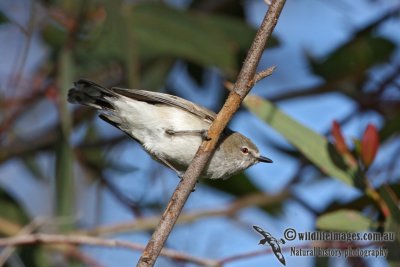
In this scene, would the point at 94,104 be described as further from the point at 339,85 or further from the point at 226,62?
the point at 339,85

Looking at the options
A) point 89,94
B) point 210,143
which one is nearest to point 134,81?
point 89,94

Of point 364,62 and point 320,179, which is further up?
point 364,62

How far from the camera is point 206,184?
4.46 m

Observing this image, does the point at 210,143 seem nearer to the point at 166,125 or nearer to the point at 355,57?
the point at 166,125

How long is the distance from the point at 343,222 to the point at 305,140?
43 centimetres

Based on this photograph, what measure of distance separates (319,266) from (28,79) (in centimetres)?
208

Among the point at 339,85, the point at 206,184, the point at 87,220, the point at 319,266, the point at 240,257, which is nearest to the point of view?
the point at 240,257

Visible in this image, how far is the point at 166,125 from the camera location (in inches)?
112

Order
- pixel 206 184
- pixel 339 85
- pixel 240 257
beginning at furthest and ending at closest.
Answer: pixel 206 184 < pixel 339 85 < pixel 240 257

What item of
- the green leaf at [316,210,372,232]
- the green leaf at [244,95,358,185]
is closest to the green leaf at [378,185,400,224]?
the green leaf at [316,210,372,232]

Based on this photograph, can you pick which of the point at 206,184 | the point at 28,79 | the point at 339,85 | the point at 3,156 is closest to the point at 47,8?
the point at 28,79

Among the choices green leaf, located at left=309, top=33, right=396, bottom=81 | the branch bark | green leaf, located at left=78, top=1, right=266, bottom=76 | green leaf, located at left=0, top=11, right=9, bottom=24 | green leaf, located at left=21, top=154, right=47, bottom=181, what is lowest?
the branch bark

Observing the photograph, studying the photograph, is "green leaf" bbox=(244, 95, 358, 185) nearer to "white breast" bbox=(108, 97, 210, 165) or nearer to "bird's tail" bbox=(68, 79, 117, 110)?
"white breast" bbox=(108, 97, 210, 165)

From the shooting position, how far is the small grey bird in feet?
9.04
